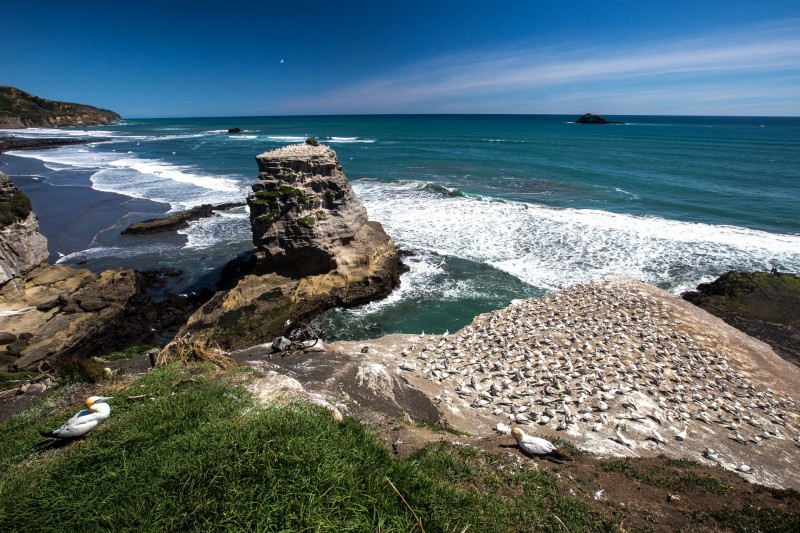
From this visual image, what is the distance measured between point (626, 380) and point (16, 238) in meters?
24.1

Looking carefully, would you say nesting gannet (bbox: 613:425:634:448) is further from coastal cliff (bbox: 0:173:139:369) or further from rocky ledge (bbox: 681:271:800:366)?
coastal cliff (bbox: 0:173:139:369)

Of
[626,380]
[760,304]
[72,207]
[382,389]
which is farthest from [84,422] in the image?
[72,207]

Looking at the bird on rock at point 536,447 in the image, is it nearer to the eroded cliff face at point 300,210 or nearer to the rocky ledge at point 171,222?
the eroded cliff face at point 300,210

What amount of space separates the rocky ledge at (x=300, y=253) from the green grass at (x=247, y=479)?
399 inches

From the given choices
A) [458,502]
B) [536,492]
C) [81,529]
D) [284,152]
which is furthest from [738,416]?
[284,152]

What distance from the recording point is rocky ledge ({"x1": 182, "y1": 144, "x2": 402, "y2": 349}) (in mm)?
16578

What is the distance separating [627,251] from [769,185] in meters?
28.3

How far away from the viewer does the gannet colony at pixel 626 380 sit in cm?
857

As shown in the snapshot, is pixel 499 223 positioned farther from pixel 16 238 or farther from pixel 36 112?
pixel 36 112

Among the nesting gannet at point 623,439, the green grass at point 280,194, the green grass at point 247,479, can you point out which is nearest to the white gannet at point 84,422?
the green grass at point 247,479

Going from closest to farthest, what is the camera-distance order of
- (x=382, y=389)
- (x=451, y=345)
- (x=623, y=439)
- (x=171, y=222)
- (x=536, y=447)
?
(x=536, y=447)
(x=623, y=439)
(x=382, y=389)
(x=451, y=345)
(x=171, y=222)

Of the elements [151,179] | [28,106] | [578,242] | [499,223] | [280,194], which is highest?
[28,106]

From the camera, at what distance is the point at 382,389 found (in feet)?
31.5

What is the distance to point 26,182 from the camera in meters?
40.8
